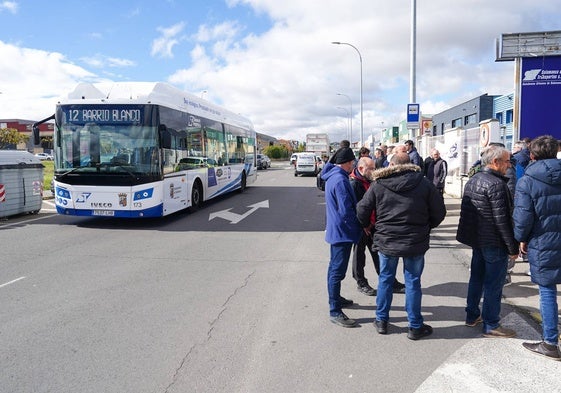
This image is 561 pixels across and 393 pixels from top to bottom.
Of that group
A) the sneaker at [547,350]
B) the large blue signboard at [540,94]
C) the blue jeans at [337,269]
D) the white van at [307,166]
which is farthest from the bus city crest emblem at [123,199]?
the white van at [307,166]

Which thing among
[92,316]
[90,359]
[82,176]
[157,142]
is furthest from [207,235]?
[90,359]

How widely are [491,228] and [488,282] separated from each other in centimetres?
56

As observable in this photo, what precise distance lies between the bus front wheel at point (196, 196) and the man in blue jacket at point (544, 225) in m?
10.2

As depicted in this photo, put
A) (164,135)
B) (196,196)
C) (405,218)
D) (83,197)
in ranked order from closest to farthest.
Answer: (405,218) → (83,197) → (164,135) → (196,196)

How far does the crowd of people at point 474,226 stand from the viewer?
3756 millimetres

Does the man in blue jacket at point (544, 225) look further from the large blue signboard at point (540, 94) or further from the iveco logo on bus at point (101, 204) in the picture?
the large blue signboard at point (540, 94)

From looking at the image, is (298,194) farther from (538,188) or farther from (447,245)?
(538,188)

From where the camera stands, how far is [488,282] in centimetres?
427

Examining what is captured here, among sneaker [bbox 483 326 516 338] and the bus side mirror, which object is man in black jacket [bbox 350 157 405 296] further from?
the bus side mirror

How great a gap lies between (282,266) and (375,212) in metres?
3.01

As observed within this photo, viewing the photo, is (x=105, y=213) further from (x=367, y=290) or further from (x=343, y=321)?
(x=343, y=321)

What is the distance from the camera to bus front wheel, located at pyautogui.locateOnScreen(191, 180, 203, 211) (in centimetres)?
1302

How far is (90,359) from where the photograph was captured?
3.81 m

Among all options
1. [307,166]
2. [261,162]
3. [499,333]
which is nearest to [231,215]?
[499,333]
